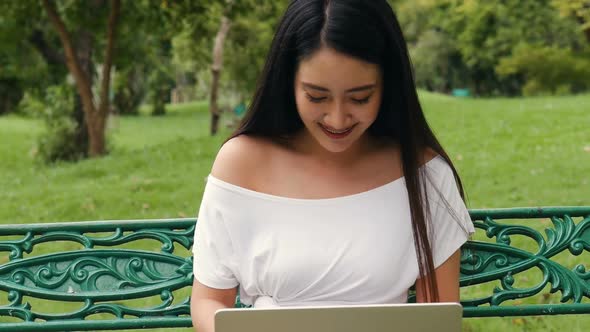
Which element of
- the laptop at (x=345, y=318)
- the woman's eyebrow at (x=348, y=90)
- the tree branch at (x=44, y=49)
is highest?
the woman's eyebrow at (x=348, y=90)

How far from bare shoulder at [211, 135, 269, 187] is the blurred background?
2.43 meters

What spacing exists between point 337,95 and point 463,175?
606 cm

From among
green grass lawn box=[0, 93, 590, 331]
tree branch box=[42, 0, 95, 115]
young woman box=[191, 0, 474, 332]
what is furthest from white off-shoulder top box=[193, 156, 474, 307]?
tree branch box=[42, 0, 95, 115]

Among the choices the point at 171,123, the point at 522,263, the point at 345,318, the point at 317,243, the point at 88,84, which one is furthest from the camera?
the point at 171,123

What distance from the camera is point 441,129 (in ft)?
36.7

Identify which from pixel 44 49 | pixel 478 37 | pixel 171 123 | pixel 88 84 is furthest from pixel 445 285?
pixel 478 37

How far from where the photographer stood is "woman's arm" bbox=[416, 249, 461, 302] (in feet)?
7.91

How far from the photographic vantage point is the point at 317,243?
237 cm

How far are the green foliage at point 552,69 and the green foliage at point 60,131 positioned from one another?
49.9 ft

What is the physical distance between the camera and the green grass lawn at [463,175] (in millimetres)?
7281

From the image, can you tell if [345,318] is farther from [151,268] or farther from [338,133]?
[151,268]

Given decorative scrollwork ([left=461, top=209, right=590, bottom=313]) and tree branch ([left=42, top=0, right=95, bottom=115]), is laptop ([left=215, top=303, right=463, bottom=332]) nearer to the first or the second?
decorative scrollwork ([left=461, top=209, right=590, bottom=313])

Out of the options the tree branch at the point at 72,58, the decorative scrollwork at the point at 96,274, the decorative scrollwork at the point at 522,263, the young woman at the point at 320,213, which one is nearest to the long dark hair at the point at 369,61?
the young woman at the point at 320,213

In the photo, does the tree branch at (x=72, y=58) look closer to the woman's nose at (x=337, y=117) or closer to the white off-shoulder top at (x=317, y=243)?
the white off-shoulder top at (x=317, y=243)
